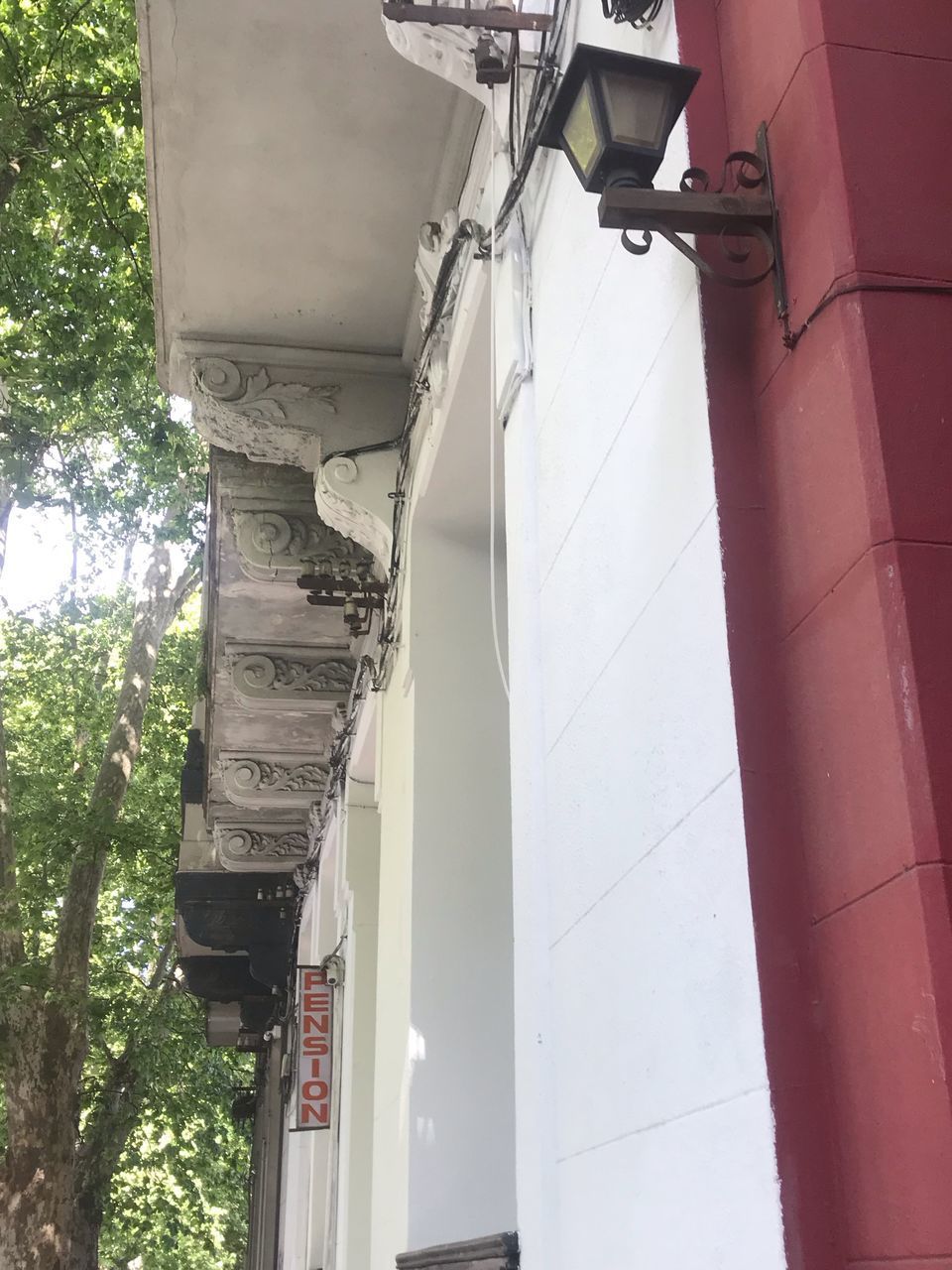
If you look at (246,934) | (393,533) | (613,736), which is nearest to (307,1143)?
(246,934)

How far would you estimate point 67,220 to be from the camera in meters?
10.9

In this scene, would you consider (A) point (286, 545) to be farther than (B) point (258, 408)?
Yes

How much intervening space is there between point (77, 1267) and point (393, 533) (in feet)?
40.0

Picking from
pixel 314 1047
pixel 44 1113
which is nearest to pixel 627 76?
pixel 314 1047

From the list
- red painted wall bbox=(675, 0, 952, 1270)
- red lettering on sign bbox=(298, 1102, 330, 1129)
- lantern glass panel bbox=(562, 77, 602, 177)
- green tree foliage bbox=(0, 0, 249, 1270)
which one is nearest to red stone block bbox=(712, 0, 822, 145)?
red painted wall bbox=(675, 0, 952, 1270)

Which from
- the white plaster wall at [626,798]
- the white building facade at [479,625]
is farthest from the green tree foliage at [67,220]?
the white plaster wall at [626,798]

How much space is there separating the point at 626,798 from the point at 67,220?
33.6ft

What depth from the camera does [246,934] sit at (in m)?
12.1

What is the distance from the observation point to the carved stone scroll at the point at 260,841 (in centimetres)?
1141

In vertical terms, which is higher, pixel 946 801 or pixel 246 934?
pixel 246 934

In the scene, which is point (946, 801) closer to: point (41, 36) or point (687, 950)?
point (687, 950)

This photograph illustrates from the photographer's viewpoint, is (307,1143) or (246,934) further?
(246,934)

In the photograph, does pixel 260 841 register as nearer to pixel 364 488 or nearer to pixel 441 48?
pixel 364 488

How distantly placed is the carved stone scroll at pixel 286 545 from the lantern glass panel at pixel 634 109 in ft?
16.2
